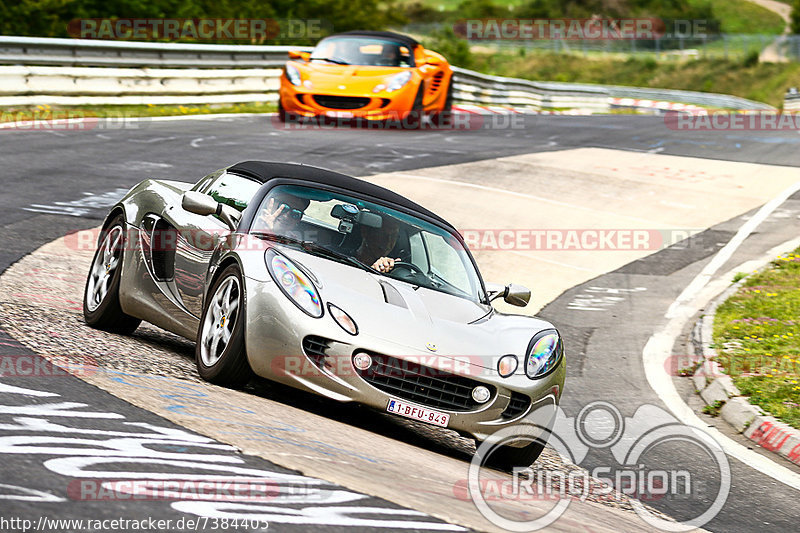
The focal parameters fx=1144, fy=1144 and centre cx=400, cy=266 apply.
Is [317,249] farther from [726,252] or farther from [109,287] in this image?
[726,252]

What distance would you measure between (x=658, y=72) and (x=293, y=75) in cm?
5412

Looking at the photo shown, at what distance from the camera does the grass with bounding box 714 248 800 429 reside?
353 inches

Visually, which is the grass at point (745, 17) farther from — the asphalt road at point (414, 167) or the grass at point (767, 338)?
the grass at point (767, 338)

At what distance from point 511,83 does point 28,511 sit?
3219 cm

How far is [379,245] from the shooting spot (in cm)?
722

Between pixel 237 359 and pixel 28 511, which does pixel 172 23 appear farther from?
A: pixel 28 511

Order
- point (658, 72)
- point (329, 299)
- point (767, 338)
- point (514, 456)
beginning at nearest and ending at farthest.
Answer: point (329, 299)
point (514, 456)
point (767, 338)
point (658, 72)

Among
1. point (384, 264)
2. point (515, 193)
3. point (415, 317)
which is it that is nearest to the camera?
point (415, 317)

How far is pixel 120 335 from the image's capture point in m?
7.98

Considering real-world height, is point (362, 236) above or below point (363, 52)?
below

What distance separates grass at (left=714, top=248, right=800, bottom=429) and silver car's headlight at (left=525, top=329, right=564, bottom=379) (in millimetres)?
2411

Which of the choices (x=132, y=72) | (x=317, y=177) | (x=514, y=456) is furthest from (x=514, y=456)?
(x=132, y=72)

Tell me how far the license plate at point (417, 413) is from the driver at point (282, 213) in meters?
1.49

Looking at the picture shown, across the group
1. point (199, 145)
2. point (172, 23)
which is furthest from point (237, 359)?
point (172, 23)
